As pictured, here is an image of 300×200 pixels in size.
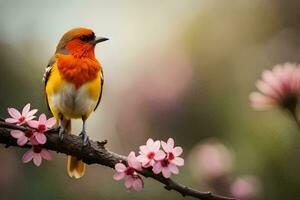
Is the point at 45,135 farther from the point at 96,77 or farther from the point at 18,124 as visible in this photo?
the point at 96,77

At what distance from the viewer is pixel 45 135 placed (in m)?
1.40

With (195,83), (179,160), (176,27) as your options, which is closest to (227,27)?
(176,27)

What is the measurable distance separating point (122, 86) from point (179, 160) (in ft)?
9.15

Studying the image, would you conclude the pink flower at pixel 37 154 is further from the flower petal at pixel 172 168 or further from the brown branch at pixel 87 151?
the flower petal at pixel 172 168

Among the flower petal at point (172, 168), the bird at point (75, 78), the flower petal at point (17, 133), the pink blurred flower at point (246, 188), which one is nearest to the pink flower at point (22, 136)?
the flower petal at point (17, 133)

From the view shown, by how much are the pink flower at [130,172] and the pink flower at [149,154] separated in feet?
0.04

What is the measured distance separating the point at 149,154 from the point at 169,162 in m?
0.04

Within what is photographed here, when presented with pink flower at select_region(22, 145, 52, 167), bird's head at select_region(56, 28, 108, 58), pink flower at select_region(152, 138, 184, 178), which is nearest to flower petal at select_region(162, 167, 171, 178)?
pink flower at select_region(152, 138, 184, 178)

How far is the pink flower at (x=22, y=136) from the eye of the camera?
1.33 meters

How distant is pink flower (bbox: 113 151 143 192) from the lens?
1372mm

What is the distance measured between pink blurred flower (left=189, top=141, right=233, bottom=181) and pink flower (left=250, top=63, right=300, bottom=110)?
3.08 feet

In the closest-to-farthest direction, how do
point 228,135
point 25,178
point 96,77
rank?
point 96,77
point 25,178
point 228,135

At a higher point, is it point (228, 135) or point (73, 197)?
point (228, 135)

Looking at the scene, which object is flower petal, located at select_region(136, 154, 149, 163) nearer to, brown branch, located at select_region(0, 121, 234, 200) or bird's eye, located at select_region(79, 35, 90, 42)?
brown branch, located at select_region(0, 121, 234, 200)
